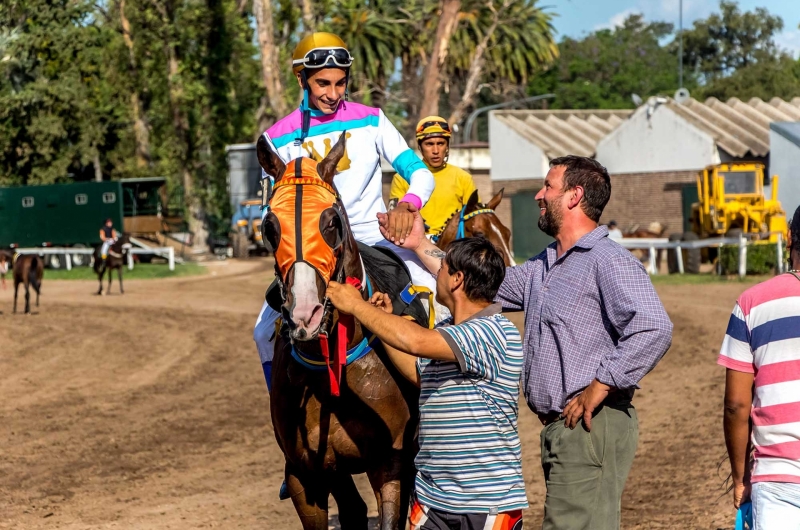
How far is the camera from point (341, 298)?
424 centimetres

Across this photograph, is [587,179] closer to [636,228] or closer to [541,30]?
[636,228]

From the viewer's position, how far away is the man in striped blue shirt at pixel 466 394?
13.9 ft

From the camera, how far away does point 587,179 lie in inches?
188

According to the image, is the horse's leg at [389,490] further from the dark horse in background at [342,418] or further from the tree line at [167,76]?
the tree line at [167,76]

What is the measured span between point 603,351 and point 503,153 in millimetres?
37740

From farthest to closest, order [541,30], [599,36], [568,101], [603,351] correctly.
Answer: [599,36] → [568,101] → [541,30] → [603,351]

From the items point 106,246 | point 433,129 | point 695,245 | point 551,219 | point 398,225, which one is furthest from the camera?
point 695,245

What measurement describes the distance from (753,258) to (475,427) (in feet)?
77.7

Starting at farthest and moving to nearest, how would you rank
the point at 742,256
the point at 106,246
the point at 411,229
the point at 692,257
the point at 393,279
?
1. the point at 692,257
2. the point at 106,246
3. the point at 742,256
4. the point at 393,279
5. the point at 411,229

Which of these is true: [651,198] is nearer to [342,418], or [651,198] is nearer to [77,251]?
[77,251]

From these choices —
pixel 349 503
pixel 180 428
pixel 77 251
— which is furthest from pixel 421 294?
pixel 77 251

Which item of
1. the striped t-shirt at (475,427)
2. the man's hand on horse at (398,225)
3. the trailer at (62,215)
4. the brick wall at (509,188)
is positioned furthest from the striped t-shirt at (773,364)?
the brick wall at (509,188)

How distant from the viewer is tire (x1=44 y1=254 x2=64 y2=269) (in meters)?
37.8

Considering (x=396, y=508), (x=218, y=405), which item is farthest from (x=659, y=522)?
(x=218, y=405)
